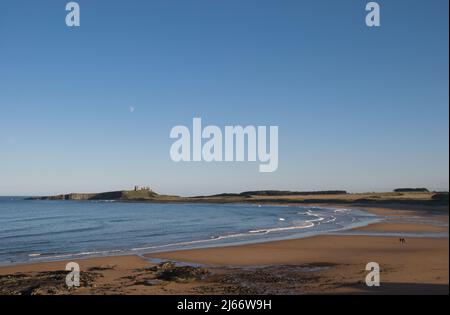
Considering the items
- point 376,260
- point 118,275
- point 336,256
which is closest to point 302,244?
point 336,256

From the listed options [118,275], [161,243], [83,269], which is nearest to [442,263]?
[118,275]

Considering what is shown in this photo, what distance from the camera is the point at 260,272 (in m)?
21.8

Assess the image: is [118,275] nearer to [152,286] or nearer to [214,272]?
[152,286]

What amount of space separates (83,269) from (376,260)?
16777mm

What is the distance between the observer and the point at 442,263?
70.2 ft

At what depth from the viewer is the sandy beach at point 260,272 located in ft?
57.8

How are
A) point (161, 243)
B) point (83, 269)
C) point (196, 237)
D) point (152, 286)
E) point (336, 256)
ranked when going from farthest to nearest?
point (196, 237), point (161, 243), point (336, 256), point (83, 269), point (152, 286)

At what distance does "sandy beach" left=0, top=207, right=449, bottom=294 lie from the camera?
1761 centimetres

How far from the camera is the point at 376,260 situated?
951 inches
